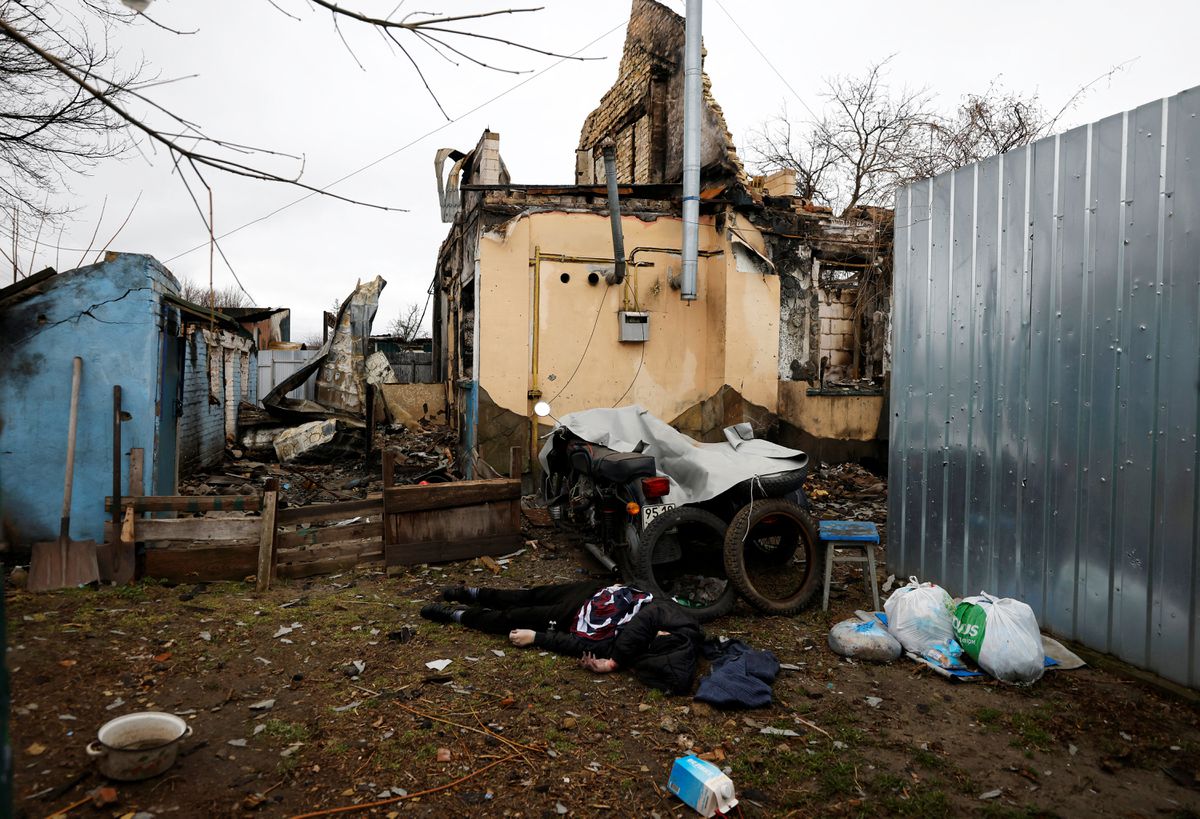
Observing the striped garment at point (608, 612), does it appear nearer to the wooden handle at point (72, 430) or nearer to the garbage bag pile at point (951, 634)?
the garbage bag pile at point (951, 634)

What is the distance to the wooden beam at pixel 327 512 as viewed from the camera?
6012 mm

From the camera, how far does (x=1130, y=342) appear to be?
160 inches

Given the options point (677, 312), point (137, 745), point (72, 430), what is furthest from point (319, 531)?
point (677, 312)

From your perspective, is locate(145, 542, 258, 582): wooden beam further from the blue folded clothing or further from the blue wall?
the blue folded clothing

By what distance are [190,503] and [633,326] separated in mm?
5685

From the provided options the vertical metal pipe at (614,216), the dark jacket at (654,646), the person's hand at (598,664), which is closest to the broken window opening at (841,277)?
the vertical metal pipe at (614,216)

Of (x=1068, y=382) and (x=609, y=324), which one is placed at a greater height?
(x=609, y=324)

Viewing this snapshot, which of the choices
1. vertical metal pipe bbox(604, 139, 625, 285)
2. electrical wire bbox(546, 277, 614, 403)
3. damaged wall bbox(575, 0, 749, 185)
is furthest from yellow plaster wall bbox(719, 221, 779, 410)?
electrical wire bbox(546, 277, 614, 403)

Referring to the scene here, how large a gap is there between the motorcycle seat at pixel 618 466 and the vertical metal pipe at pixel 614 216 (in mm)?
3960

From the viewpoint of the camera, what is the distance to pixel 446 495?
6418 millimetres

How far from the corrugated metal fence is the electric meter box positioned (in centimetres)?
420

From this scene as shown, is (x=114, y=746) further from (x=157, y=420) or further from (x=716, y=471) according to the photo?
(x=157, y=420)

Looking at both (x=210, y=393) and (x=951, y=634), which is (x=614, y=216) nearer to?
(x=951, y=634)

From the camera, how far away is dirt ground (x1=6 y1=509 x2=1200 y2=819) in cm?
295
